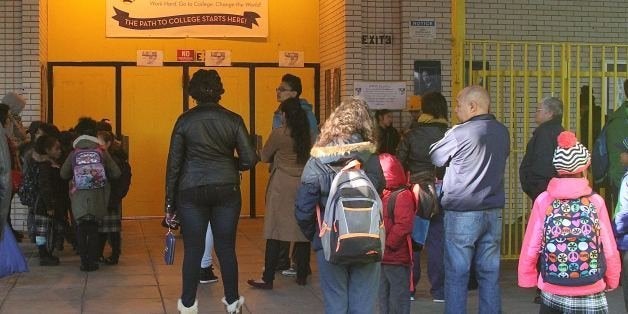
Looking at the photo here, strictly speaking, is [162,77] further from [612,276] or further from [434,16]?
[612,276]

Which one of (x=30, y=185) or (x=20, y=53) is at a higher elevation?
(x=20, y=53)

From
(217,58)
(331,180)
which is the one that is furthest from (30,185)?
(331,180)

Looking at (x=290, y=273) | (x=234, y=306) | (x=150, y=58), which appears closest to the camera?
(x=234, y=306)

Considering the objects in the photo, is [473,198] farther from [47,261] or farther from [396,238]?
[47,261]

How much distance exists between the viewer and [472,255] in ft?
22.6

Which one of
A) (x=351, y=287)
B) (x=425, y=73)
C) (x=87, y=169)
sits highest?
(x=425, y=73)

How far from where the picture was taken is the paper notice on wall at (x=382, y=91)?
12.4m

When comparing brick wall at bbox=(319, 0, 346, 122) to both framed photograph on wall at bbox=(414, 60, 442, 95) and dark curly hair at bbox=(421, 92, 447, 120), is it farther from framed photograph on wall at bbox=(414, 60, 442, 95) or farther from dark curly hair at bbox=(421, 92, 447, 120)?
dark curly hair at bbox=(421, 92, 447, 120)

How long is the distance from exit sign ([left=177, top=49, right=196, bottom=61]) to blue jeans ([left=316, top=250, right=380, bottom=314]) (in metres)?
8.82

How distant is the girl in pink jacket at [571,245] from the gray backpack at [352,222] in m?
0.86

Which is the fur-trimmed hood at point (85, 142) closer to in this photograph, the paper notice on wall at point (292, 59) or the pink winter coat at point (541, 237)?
the paper notice on wall at point (292, 59)

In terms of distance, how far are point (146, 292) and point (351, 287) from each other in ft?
10.9

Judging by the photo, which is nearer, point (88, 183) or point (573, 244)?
point (573, 244)

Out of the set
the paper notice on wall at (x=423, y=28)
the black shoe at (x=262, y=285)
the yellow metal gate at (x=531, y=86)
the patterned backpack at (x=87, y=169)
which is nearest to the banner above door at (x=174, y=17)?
the paper notice on wall at (x=423, y=28)
